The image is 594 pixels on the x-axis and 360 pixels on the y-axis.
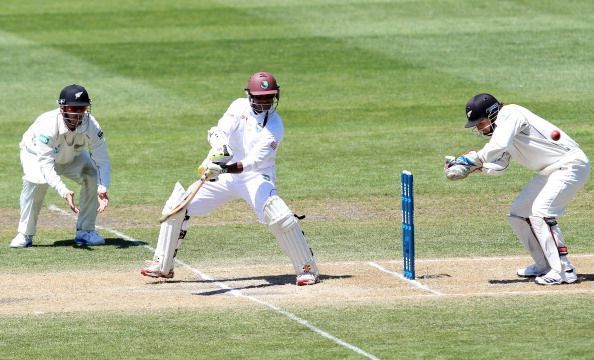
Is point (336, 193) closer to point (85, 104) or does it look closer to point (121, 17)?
point (85, 104)

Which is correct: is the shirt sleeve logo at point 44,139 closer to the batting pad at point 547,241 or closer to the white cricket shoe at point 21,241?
the white cricket shoe at point 21,241

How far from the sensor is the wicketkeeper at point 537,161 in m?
12.0

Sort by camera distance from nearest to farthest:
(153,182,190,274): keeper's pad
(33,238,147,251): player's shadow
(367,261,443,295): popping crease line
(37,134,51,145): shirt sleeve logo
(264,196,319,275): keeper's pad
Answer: (367,261,443,295): popping crease line → (264,196,319,275): keeper's pad → (153,182,190,274): keeper's pad → (37,134,51,145): shirt sleeve logo → (33,238,147,251): player's shadow

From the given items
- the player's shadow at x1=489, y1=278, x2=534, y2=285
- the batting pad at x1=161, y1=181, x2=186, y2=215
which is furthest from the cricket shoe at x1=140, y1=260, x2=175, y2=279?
the player's shadow at x1=489, y1=278, x2=534, y2=285

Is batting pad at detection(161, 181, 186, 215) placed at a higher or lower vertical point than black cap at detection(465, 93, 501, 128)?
lower

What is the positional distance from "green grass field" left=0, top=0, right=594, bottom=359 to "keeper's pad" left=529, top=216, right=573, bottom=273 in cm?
28

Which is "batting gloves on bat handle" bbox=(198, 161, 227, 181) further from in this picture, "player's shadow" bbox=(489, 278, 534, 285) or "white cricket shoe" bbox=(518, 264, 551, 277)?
"white cricket shoe" bbox=(518, 264, 551, 277)

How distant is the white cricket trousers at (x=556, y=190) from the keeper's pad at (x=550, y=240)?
65mm

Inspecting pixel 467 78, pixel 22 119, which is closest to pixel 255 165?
pixel 22 119

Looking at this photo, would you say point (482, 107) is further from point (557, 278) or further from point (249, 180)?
point (249, 180)

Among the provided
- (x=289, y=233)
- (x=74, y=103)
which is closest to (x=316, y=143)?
(x=74, y=103)

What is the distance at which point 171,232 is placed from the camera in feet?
41.4

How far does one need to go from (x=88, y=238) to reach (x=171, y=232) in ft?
9.00

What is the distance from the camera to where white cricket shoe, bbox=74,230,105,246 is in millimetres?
15078
